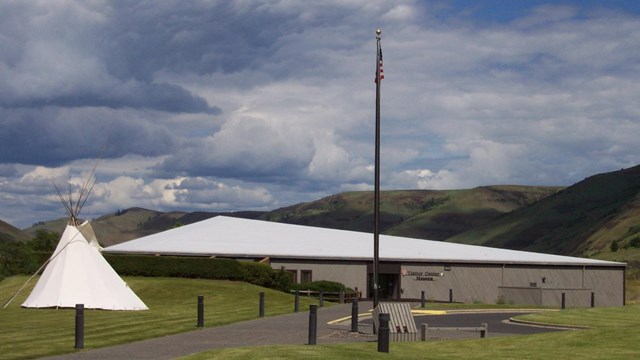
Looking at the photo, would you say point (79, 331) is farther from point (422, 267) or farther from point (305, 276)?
point (422, 267)

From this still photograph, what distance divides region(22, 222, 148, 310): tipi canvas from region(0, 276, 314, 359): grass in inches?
28.6

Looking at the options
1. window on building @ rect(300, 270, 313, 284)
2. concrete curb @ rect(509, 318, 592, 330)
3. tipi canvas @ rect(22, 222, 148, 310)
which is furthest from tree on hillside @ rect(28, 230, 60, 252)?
concrete curb @ rect(509, 318, 592, 330)

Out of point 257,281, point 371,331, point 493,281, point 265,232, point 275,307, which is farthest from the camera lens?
point 265,232

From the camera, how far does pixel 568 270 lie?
70.8 meters

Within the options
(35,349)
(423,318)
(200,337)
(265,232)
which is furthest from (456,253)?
(35,349)

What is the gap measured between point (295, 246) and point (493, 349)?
47.0 m

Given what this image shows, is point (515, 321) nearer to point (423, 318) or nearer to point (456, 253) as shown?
point (423, 318)

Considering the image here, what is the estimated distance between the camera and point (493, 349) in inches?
922

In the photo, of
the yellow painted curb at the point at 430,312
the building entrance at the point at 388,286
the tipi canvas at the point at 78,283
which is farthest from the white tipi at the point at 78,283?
the building entrance at the point at 388,286

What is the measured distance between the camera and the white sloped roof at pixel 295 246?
6694 centimetres

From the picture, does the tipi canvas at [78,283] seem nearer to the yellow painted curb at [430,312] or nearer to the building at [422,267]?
the yellow painted curb at [430,312]

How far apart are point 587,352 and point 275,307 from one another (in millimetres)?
24060

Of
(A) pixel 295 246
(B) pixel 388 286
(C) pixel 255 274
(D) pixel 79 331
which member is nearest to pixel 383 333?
(D) pixel 79 331

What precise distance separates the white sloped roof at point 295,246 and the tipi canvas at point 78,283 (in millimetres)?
25222
